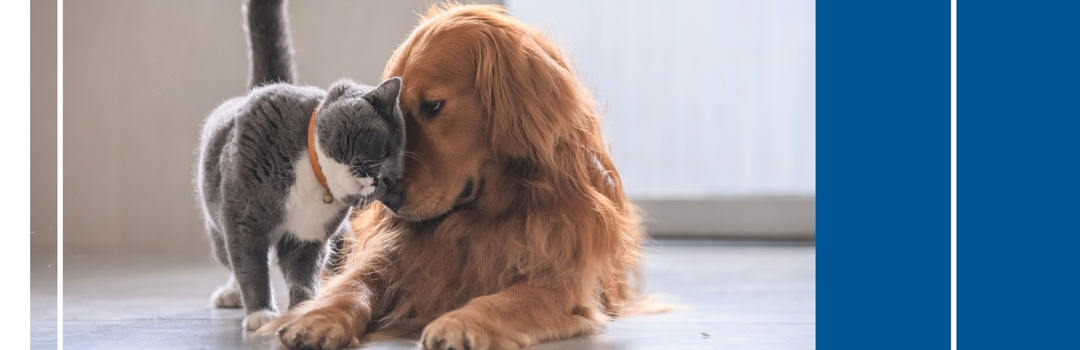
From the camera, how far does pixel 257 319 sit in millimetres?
1446

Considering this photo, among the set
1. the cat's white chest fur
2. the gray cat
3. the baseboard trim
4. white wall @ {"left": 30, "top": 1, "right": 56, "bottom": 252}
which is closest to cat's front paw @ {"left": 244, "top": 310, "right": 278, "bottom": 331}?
the gray cat

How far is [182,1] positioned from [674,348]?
6.89 feet

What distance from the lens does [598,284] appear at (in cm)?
150

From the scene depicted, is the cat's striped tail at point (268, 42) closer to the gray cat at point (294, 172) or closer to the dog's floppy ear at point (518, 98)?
the gray cat at point (294, 172)

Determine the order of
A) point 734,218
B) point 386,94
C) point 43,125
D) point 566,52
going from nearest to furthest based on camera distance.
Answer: point 386,94 < point 566,52 < point 43,125 < point 734,218

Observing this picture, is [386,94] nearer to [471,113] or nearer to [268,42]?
[471,113]

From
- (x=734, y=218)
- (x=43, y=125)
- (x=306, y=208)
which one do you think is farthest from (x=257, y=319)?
(x=734, y=218)

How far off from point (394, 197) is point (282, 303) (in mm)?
580

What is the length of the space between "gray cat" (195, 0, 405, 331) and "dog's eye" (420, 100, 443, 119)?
0.04 metres

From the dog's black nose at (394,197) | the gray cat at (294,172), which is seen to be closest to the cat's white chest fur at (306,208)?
the gray cat at (294,172)

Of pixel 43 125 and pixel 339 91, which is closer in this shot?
pixel 339 91

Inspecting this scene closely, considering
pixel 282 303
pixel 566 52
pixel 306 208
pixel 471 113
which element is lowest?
pixel 282 303

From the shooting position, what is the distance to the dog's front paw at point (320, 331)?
1.20 metres
